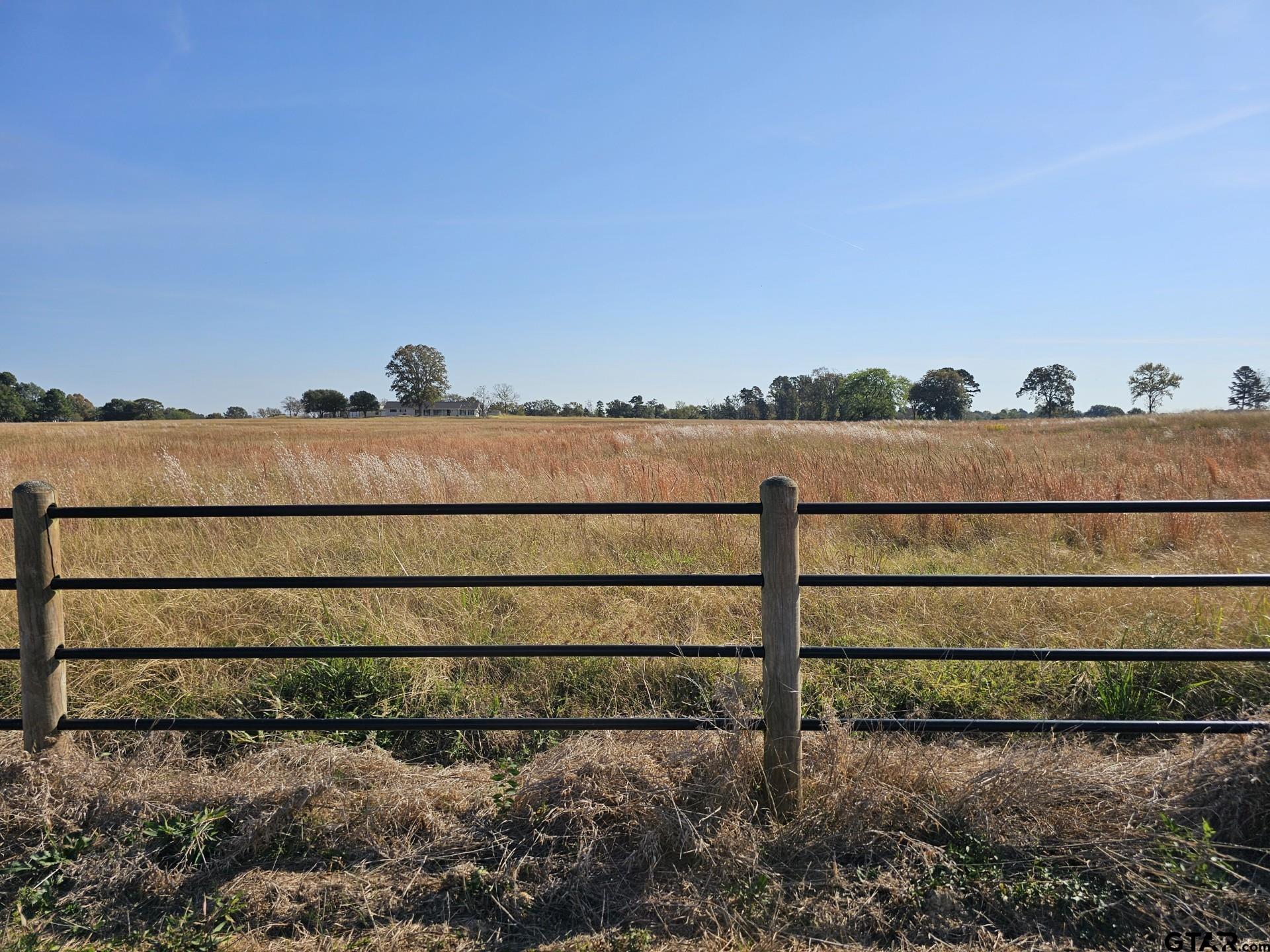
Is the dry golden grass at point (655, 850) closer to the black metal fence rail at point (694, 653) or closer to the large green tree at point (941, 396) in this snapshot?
the black metal fence rail at point (694, 653)

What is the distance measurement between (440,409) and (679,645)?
13424 centimetres

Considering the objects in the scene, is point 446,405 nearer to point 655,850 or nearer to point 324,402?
point 324,402

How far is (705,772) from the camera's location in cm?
324

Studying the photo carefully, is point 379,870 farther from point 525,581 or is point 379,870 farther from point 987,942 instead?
point 987,942

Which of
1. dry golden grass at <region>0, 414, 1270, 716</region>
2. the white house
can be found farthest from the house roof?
dry golden grass at <region>0, 414, 1270, 716</region>

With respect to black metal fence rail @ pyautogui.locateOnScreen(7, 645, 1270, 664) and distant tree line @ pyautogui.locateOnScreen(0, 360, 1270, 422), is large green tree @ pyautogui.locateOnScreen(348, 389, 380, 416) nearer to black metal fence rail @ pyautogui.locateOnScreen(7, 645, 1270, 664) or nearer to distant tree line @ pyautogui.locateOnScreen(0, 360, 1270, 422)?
distant tree line @ pyautogui.locateOnScreen(0, 360, 1270, 422)

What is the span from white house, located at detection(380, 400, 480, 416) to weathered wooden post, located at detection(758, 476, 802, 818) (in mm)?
127506

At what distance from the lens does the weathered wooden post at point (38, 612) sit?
3342mm

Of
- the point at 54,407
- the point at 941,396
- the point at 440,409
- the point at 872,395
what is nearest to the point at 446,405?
the point at 440,409

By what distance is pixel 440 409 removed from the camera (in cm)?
13212

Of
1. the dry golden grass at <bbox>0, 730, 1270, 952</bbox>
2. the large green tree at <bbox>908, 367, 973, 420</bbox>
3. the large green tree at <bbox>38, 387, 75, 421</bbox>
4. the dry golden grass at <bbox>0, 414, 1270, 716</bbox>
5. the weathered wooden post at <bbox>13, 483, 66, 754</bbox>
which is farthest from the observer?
the large green tree at <bbox>908, 367, 973, 420</bbox>

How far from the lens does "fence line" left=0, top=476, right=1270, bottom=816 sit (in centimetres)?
321

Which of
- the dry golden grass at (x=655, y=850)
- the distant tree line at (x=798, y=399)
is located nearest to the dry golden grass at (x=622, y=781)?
the dry golden grass at (x=655, y=850)

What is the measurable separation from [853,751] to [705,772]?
2.25 feet
